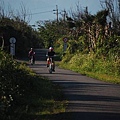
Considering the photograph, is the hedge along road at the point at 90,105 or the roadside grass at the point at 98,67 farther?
the roadside grass at the point at 98,67

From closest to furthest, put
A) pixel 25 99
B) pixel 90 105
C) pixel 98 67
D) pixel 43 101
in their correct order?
pixel 90 105 < pixel 43 101 < pixel 25 99 < pixel 98 67

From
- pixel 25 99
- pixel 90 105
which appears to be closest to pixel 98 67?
pixel 25 99

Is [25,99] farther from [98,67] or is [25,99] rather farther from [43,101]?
[98,67]

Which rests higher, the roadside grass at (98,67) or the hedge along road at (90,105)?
the roadside grass at (98,67)

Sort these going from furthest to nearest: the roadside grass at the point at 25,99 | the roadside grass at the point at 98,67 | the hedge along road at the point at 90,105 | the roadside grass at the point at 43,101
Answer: the roadside grass at the point at 98,67 < the roadside grass at the point at 43,101 < the hedge along road at the point at 90,105 < the roadside grass at the point at 25,99

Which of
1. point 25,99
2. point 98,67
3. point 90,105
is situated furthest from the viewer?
point 98,67

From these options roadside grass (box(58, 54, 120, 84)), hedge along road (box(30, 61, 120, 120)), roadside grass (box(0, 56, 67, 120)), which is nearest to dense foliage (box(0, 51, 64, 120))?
roadside grass (box(0, 56, 67, 120))

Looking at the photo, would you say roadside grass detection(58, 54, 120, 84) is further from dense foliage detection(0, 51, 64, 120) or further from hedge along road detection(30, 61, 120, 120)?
dense foliage detection(0, 51, 64, 120)

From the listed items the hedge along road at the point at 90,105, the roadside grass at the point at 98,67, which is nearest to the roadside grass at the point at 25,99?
the hedge along road at the point at 90,105

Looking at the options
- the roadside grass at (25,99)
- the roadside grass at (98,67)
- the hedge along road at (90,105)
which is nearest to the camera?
the roadside grass at (25,99)

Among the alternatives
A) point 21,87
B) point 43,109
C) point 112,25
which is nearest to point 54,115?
point 43,109

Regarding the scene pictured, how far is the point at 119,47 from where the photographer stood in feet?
98.8

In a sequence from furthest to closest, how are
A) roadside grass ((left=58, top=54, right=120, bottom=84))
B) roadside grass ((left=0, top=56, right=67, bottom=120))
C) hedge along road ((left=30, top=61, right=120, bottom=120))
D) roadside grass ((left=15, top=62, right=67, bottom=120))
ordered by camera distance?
1. roadside grass ((left=58, top=54, right=120, bottom=84))
2. roadside grass ((left=15, top=62, right=67, bottom=120))
3. hedge along road ((left=30, top=61, right=120, bottom=120))
4. roadside grass ((left=0, top=56, right=67, bottom=120))

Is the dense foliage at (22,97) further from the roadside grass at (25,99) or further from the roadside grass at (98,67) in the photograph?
the roadside grass at (98,67)
